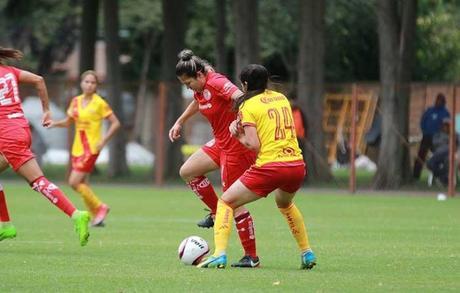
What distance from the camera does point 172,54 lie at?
115 ft

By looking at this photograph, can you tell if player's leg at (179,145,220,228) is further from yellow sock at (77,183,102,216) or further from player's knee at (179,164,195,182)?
yellow sock at (77,183,102,216)

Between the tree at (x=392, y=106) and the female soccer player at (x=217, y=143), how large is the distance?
57.2 feet

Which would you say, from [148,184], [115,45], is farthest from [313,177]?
[115,45]

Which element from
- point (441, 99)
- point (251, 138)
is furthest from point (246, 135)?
point (441, 99)

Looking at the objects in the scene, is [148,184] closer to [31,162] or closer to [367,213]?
[367,213]

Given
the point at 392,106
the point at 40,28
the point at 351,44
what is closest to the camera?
the point at 392,106

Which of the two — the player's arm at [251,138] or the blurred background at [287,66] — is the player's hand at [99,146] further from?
the blurred background at [287,66]

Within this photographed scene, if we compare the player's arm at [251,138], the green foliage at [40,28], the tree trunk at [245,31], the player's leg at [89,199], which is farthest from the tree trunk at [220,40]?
the player's arm at [251,138]

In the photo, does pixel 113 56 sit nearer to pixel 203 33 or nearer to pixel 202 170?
pixel 203 33

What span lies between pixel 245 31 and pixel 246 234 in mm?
19187

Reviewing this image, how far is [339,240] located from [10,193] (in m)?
13.1

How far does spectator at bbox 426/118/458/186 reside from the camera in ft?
99.6

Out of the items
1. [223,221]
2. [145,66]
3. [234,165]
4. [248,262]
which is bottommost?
[145,66]

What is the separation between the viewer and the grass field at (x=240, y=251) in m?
11.4
